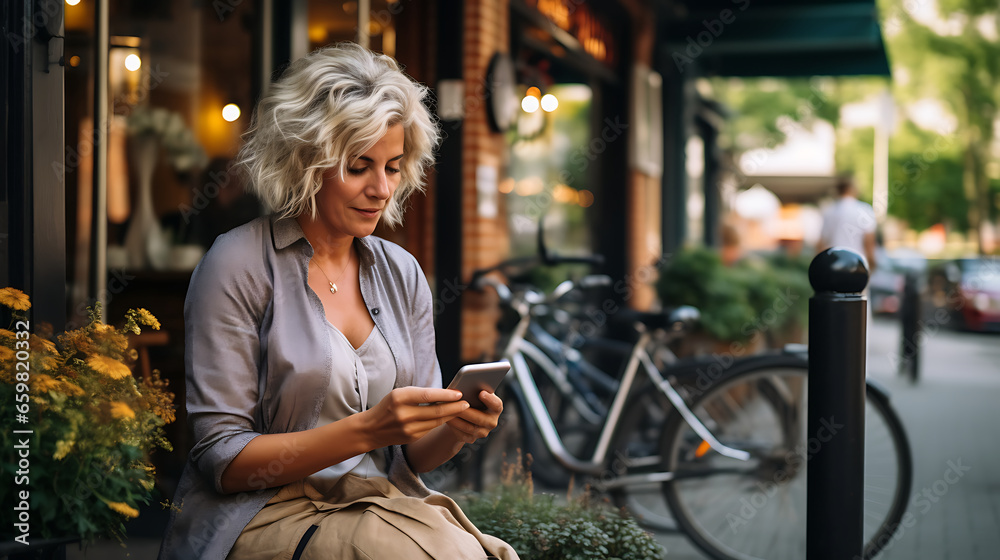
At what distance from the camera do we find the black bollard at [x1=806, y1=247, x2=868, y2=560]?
2279 mm

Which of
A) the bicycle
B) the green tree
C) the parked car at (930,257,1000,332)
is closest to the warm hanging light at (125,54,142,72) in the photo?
the bicycle

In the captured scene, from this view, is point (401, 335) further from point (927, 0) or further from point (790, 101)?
point (927, 0)

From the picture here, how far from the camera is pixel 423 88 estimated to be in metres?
2.10

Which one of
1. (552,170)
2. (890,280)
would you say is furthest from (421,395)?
(890,280)

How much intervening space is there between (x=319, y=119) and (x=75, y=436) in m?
0.74

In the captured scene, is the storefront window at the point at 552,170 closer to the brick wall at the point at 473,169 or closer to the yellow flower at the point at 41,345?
the brick wall at the point at 473,169

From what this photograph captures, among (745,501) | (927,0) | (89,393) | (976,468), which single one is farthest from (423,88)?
(927,0)

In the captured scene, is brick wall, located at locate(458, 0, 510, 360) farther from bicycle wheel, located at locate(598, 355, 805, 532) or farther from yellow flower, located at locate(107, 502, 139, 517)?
yellow flower, located at locate(107, 502, 139, 517)

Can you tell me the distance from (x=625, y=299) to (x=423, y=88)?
6671 millimetres

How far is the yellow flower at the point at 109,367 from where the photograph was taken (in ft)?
5.49

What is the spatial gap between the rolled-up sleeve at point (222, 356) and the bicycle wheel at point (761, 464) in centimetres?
250

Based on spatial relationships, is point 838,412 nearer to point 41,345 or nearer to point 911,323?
point 41,345

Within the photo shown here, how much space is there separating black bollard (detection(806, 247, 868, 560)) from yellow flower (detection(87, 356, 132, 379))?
62.8 inches

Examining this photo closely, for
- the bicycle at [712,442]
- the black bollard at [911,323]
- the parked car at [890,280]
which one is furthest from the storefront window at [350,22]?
the parked car at [890,280]
